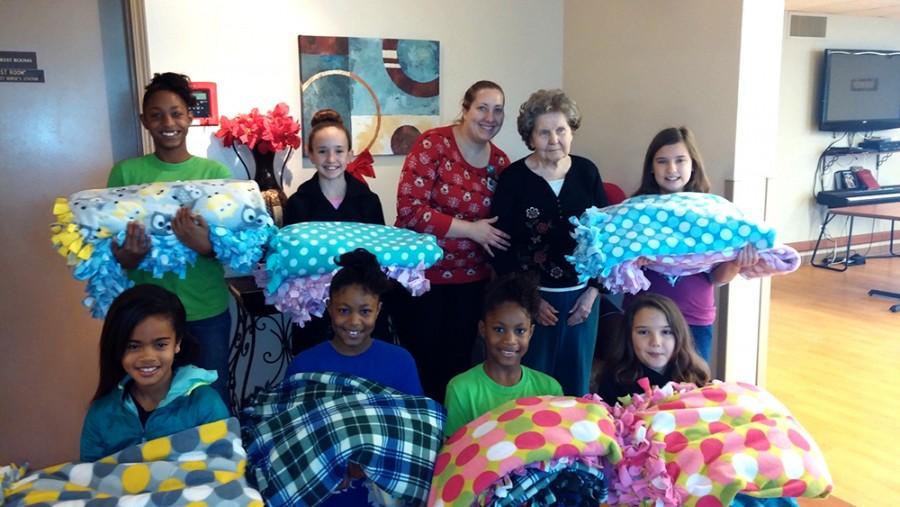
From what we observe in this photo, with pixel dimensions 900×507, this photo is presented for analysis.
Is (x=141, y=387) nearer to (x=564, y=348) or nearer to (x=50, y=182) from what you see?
(x=564, y=348)

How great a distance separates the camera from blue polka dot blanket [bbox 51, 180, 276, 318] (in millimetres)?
1885

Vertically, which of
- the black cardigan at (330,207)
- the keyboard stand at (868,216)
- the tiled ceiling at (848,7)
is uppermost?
the tiled ceiling at (848,7)

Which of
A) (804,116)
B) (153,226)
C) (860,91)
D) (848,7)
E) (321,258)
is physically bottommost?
(321,258)

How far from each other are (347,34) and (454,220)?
1.38 metres

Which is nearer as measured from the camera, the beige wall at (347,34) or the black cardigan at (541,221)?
the black cardigan at (541,221)

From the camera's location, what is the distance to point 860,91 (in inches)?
268

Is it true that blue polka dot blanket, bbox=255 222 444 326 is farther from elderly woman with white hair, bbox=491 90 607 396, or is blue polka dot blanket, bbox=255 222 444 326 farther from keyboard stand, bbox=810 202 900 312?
keyboard stand, bbox=810 202 900 312

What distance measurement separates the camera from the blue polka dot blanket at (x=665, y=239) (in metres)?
2.11

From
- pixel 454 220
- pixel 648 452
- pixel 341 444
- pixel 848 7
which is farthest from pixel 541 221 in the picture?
pixel 848 7

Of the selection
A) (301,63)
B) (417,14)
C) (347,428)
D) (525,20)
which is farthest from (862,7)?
(347,428)

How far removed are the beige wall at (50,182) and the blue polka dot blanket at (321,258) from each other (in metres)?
1.32

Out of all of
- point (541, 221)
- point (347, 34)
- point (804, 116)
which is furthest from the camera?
point (804, 116)

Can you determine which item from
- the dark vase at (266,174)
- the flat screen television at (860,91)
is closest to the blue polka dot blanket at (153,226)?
the dark vase at (266,174)

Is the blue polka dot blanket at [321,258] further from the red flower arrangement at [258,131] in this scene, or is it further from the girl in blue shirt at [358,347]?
the red flower arrangement at [258,131]
